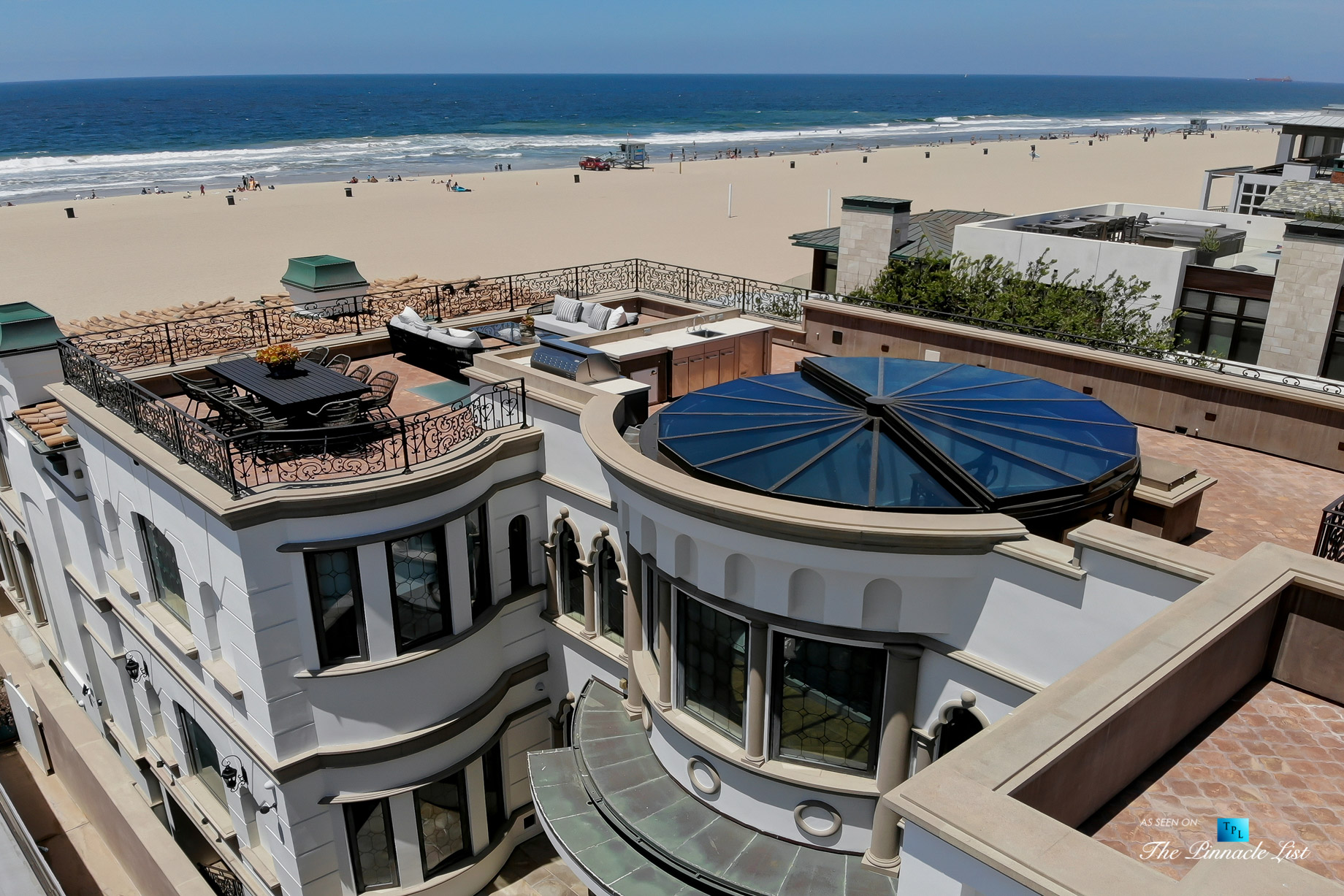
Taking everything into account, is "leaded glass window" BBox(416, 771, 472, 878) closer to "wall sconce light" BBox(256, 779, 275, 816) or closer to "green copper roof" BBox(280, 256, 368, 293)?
"wall sconce light" BBox(256, 779, 275, 816)

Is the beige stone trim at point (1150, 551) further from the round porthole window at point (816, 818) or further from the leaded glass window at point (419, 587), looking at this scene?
the leaded glass window at point (419, 587)

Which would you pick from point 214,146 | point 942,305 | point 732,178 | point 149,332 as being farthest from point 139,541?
point 214,146

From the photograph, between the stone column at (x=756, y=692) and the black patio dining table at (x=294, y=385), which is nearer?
the stone column at (x=756, y=692)

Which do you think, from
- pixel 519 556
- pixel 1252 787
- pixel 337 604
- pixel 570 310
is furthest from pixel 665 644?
pixel 570 310

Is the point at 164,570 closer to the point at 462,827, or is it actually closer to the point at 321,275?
the point at 462,827

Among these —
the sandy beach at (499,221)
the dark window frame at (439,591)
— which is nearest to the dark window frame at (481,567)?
the dark window frame at (439,591)

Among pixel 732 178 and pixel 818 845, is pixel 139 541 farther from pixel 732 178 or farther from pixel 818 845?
pixel 732 178
